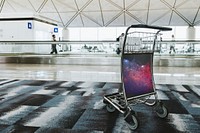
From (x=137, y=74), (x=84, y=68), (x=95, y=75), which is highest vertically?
(x=137, y=74)

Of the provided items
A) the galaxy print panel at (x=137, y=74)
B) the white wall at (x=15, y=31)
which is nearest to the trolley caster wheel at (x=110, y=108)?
the galaxy print panel at (x=137, y=74)

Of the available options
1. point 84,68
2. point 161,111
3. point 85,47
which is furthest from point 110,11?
point 161,111

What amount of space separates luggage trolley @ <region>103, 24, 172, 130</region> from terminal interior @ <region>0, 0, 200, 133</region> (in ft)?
0.43

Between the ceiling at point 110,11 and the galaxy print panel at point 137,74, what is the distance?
64.4 ft

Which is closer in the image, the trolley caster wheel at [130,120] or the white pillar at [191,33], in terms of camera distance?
the trolley caster wheel at [130,120]

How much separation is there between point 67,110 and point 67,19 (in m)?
23.4

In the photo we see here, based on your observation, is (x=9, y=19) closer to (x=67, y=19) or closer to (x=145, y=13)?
(x=67, y=19)

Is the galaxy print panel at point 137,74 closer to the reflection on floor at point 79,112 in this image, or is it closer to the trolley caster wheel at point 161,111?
the trolley caster wheel at point 161,111

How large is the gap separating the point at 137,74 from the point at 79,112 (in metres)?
1.06

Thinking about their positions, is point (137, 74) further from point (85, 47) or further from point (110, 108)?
point (85, 47)

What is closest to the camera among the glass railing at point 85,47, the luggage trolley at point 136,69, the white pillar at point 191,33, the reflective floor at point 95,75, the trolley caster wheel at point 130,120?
the trolley caster wheel at point 130,120

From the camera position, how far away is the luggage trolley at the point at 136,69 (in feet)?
9.34

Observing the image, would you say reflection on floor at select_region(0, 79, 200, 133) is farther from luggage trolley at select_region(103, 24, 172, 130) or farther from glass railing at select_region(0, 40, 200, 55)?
glass railing at select_region(0, 40, 200, 55)

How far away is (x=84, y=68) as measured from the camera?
966cm
